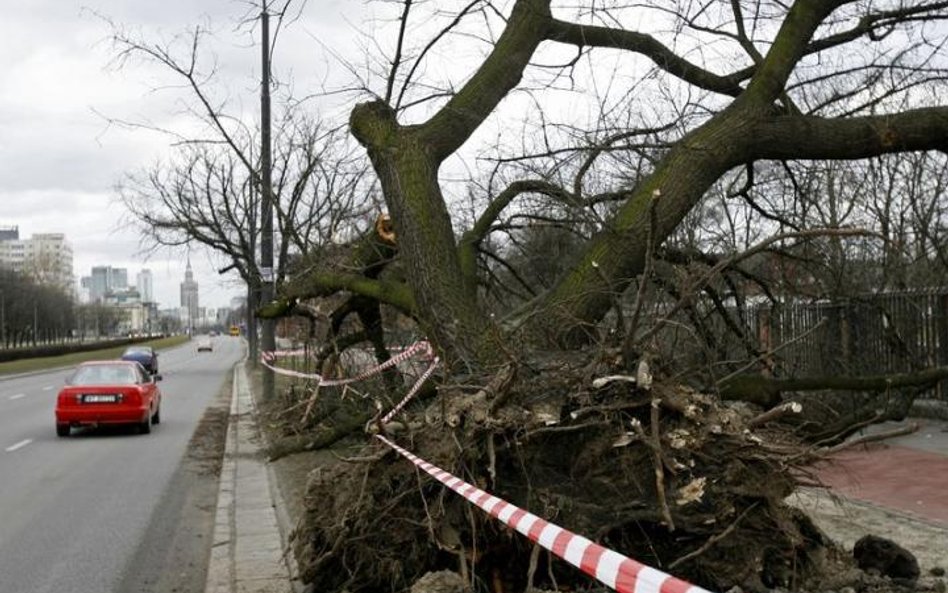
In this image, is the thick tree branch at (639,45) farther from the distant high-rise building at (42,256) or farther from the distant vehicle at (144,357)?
the distant high-rise building at (42,256)

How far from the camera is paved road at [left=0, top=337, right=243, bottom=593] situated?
7359mm

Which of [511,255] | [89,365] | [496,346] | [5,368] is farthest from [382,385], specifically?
[5,368]

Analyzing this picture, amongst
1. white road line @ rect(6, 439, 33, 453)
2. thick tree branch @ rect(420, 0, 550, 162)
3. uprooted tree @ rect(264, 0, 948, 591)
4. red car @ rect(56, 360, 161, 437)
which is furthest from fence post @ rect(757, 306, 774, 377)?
white road line @ rect(6, 439, 33, 453)

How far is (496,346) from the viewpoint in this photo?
6.81 meters

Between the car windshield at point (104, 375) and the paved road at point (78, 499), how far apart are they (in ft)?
3.30

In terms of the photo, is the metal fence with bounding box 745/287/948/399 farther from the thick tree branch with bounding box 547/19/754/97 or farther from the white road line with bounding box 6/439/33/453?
the white road line with bounding box 6/439/33/453

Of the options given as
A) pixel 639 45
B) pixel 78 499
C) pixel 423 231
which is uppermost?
pixel 639 45

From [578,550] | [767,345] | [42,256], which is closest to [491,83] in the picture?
[767,345]

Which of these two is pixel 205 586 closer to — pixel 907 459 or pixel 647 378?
pixel 647 378

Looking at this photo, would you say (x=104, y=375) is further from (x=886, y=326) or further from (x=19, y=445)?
(x=886, y=326)

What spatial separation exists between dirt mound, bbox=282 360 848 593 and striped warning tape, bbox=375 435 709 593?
16.7 inches

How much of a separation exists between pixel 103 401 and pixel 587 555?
16003mm

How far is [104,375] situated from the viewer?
1834 cm

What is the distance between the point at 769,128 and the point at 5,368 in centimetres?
5101
